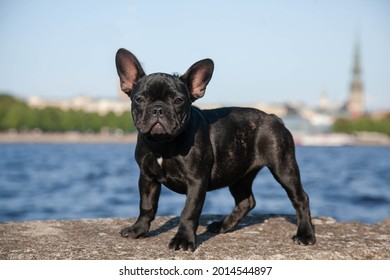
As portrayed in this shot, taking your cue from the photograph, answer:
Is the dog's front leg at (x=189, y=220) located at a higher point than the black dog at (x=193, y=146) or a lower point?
lower

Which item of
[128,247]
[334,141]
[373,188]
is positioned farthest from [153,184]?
[334,141]

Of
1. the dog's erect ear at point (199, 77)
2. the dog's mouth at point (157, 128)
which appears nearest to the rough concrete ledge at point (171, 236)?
the dog's mouth at point (157, 128)

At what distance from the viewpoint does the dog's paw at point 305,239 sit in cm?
656

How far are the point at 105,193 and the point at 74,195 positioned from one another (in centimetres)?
173

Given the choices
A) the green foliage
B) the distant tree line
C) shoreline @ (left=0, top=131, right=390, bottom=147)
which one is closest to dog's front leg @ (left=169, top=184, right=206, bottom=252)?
shoreline @ (left=0, top=131, right=390, bottom=147)

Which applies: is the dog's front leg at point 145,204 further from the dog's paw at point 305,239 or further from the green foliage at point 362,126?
the green foliage at point 362,126

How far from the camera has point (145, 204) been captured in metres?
6.68

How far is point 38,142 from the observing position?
481 ft

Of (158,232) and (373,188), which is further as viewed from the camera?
(373,188)

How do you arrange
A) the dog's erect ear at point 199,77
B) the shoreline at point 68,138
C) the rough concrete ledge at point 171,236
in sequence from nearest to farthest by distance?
the rough concrete ledge at point 171,236 < the dog's erect ear at point 199,77 < the shoreline at point 68,138

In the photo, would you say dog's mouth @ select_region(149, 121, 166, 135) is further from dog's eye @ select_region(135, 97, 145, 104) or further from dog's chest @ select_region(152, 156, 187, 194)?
dog's chest @ select_region(152, 156, 187, 194)

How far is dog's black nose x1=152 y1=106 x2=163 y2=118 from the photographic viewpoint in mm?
5773

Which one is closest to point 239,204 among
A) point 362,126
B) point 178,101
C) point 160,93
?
point 178,101

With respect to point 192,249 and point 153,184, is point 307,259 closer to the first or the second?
point 192,249
